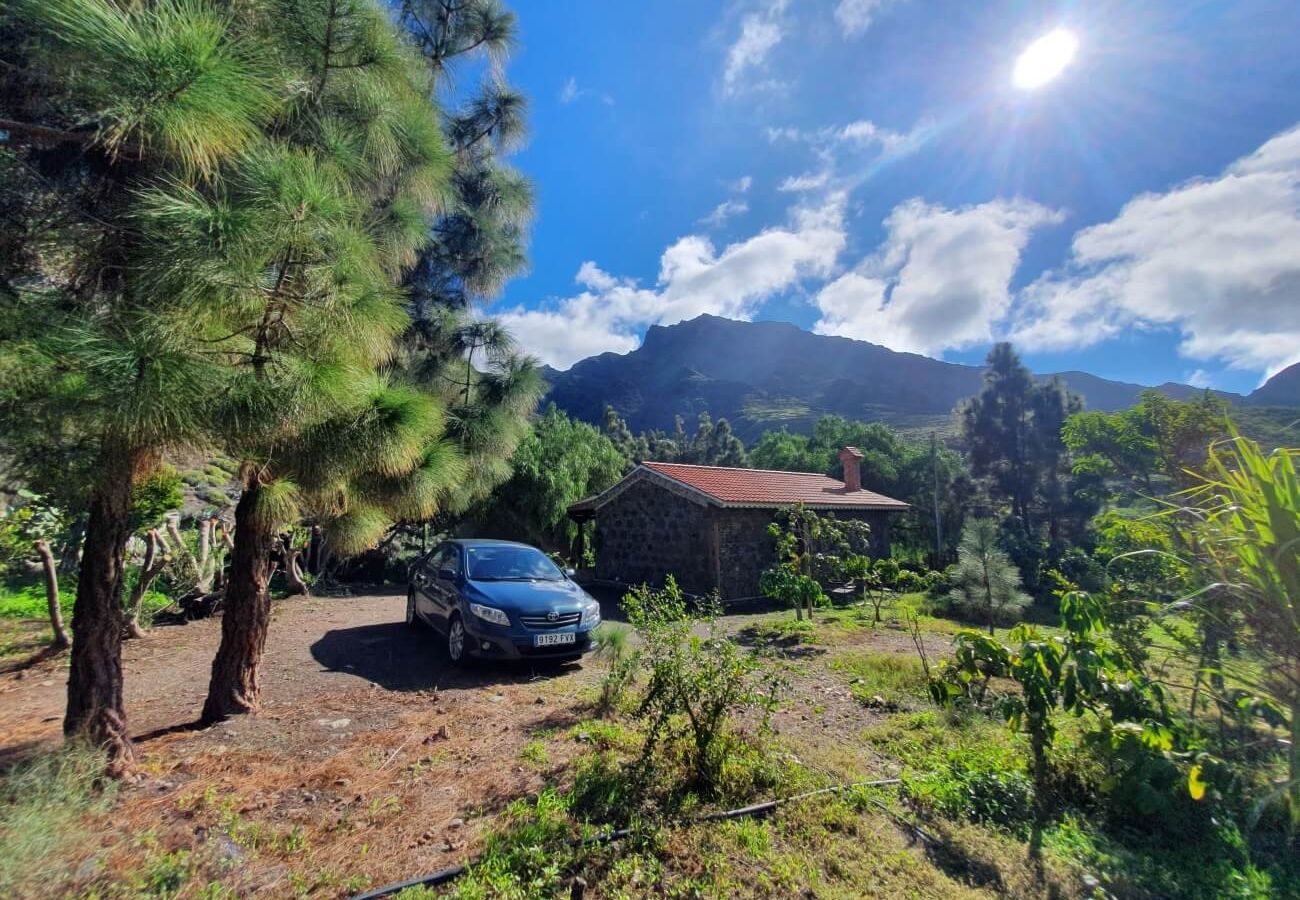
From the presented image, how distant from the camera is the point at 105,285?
256 centimetres

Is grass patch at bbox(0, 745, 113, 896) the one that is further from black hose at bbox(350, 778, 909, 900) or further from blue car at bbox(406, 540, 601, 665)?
blue car at bbox(406, 540, 601, 665)

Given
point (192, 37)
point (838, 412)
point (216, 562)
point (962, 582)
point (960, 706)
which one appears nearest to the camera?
point (192, 37)

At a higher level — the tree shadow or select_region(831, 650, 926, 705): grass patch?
the tree shadow

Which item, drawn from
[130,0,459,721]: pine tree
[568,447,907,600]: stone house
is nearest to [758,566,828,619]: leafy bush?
[568,447,907,600]: stone house

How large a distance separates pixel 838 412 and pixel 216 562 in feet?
263

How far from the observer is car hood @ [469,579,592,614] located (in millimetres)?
6121

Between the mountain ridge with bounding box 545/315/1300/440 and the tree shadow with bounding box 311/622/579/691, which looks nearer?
the tree shadow with bounding box 311/622/579/691

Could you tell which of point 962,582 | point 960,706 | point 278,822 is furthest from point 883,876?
point 962,582

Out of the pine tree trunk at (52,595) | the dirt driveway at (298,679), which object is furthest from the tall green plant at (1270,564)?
the pine tree trunk at (52,595)

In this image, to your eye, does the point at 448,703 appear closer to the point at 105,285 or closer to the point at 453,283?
the point at 105,285

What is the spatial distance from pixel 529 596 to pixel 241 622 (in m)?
2.85

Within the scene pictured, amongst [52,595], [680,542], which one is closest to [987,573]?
[680,542]

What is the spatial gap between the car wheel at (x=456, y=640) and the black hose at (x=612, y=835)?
158 inches

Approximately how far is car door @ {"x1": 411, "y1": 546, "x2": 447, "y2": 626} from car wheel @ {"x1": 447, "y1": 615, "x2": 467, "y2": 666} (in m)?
0.61
